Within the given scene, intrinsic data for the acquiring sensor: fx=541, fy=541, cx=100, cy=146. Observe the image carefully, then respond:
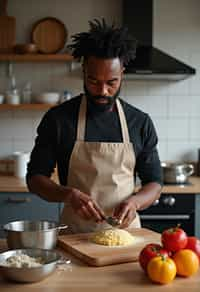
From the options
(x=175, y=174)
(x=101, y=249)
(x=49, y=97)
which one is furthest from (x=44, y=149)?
(x=49, y=97)

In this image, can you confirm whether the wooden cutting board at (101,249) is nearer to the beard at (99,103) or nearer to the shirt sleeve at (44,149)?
the shirt sleeve at (44,149)

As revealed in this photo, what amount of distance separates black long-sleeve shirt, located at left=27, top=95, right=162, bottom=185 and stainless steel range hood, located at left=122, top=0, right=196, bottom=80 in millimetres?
1139

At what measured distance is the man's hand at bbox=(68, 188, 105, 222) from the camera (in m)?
1.77

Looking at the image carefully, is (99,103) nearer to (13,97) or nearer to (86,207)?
(86,207)

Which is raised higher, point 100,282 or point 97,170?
point 97,170

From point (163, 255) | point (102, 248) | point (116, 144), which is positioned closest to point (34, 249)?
point (102, 248)

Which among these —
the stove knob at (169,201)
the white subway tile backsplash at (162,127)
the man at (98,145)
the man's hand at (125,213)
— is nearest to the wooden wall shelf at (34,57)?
the white subway tile backsplash at (162,127)

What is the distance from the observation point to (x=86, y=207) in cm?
177

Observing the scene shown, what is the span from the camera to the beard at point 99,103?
195cm

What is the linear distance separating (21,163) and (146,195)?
1.59 m

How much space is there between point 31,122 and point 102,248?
81.8 inches

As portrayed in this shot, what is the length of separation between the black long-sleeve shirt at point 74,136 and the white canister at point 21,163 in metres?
1.33

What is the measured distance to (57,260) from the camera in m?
1.47

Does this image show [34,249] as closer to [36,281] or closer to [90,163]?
[36,281]
